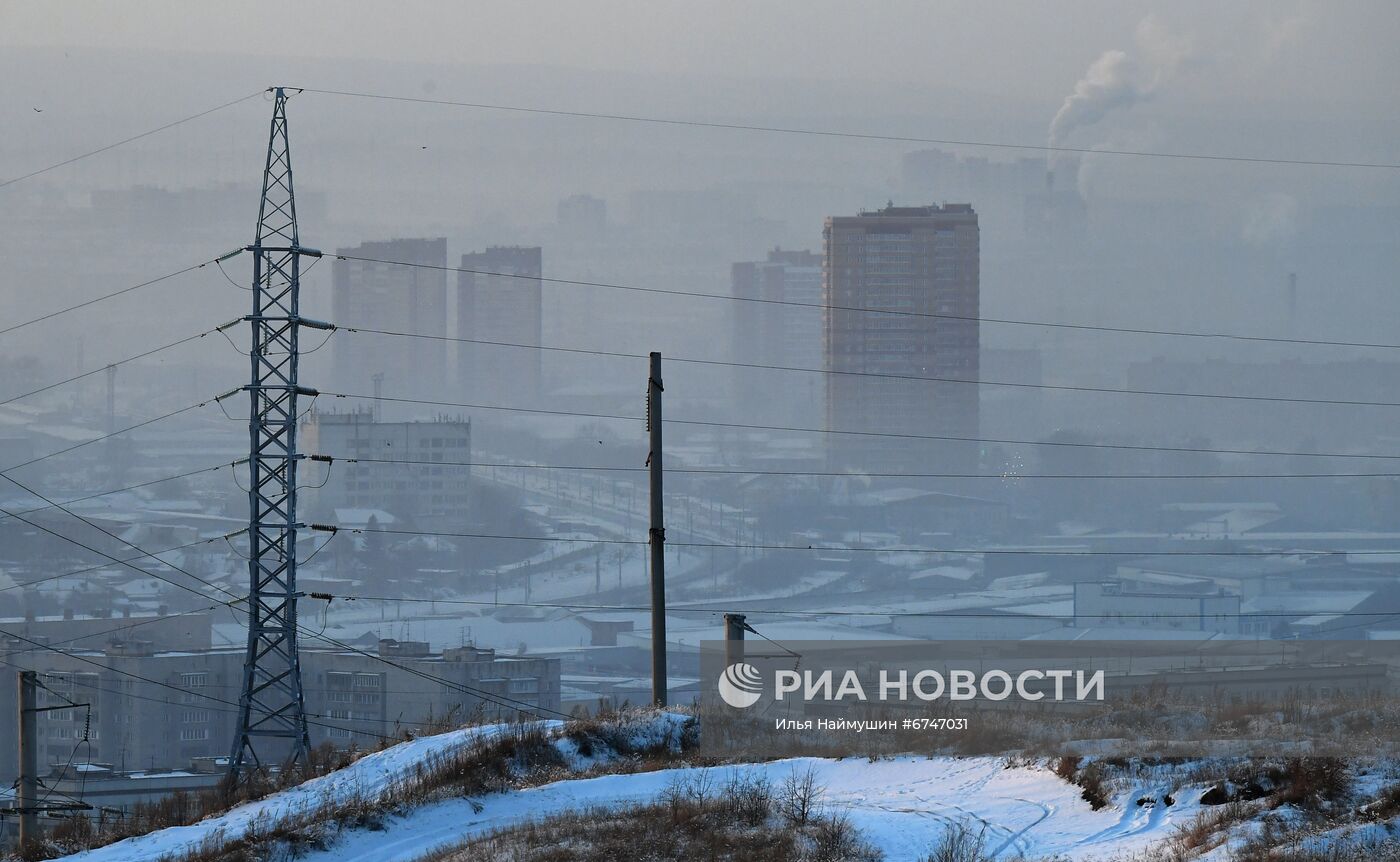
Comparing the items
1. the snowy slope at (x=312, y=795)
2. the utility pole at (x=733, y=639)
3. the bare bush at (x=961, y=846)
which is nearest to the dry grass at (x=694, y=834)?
the bare bush at (x=961, y=846)

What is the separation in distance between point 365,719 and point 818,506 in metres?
113

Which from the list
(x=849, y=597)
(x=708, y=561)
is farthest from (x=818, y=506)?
(x=849, y=597)

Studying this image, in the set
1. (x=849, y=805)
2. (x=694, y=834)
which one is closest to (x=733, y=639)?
(x=849, y=805)

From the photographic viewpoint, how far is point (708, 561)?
16438 centimetres

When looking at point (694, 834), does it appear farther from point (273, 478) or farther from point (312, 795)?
point (273, 478)

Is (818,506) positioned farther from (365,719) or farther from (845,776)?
(845,776)

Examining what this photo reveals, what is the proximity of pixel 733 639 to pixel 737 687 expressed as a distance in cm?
67

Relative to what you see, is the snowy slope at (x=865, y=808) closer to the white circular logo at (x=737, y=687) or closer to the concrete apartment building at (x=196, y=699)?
the white circular logo at (x=737, y=687)

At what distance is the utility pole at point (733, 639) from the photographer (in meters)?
21.4

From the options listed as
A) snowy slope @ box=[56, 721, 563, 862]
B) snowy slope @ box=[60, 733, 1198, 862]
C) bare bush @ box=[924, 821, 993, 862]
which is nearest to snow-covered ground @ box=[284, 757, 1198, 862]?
snowy slope @ box=[60, 733, 1198, 862]

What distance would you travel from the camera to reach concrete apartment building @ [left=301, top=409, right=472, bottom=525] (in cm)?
16312

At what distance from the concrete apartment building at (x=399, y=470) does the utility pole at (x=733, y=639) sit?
140 m

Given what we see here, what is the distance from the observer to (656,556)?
71.7 feet

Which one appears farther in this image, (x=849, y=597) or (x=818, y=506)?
(x=818, y=506)
